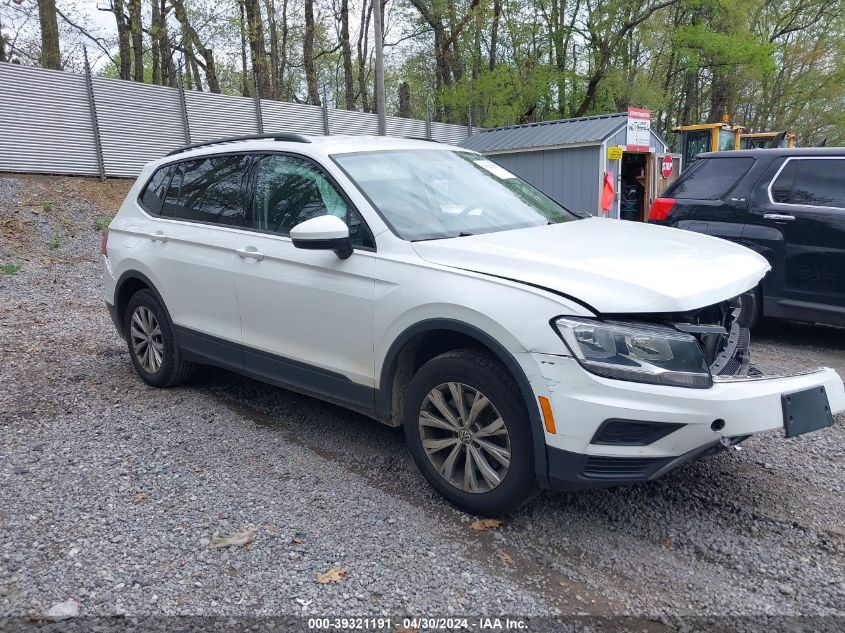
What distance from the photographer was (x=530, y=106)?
3005cm

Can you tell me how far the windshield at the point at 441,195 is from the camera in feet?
12.1

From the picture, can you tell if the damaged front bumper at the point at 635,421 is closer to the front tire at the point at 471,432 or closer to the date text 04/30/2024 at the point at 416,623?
the front tire at the point at 471,432

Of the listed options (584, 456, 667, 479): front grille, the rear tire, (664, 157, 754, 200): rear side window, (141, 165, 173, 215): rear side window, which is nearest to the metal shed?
(664, 157, 754, 200): rear side window

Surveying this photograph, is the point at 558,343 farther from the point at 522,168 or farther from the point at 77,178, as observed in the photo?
the point at 522,168

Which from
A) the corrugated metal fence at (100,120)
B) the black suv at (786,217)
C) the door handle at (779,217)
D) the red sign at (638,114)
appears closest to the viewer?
the black suv at (786,217)

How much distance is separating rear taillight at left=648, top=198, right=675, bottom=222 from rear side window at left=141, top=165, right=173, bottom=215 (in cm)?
453

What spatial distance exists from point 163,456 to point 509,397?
2.22 meters

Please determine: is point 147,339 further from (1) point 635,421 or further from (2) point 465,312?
(1) point 635,421

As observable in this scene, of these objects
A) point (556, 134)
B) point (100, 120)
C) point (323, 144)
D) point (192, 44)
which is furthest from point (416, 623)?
point (192, 44)

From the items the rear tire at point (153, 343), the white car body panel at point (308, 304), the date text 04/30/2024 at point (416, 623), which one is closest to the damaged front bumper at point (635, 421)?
the date text 04/30/2024 at point (416, 623)

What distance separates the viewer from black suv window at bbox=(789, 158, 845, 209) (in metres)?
5.96

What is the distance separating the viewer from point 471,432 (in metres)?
3.15

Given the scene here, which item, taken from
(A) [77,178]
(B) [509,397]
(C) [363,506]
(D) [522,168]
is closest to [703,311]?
(B) [509,397]

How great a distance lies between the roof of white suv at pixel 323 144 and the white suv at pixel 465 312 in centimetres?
2
